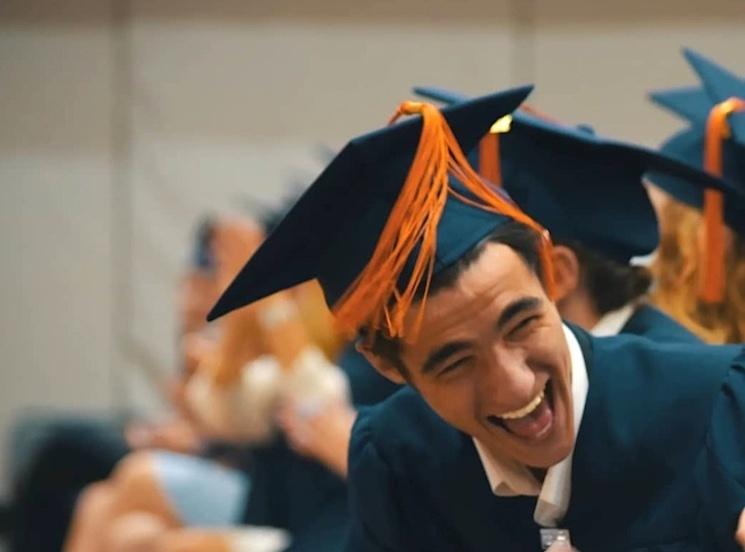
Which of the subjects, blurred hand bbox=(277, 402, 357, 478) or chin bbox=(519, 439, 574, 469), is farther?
blurred hand bbox=(277, 402, 357, 478)

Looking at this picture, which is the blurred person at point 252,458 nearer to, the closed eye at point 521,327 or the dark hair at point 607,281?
the dark hair at point 607,281

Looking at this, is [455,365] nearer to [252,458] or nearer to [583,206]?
[583,206]

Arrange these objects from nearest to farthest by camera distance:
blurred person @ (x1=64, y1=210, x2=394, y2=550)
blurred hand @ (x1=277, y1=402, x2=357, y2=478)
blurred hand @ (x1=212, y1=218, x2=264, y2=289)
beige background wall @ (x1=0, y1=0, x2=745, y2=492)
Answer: blurred hand @ (x1=277, y1=402, x2=357, y2=478) < blurred person @ (x1=64, y1=210, x2=394, y2=550) < blurred hand @ (x1=212, y1=218, x2=264, y2=289) < beige background wall @ (x1=0, y1=0, x2=745, y2=492)

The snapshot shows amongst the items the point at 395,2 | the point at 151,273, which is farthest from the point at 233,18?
the point at 151,273

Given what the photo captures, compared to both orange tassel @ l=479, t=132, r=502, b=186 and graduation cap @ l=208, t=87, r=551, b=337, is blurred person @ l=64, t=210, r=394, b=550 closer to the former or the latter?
orange tassel @ l=479, t=132, r=502, b=186

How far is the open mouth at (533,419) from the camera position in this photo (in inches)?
49.5

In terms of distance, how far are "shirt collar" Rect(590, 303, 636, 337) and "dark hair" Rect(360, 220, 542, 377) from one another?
1.47 ft

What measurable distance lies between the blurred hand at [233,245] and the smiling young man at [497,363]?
1.55m

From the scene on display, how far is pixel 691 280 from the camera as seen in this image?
74.2 inches

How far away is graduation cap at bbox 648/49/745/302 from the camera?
5.47 feet

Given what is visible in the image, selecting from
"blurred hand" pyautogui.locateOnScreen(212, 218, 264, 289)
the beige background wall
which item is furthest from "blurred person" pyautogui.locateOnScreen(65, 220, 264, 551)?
the beige background wall

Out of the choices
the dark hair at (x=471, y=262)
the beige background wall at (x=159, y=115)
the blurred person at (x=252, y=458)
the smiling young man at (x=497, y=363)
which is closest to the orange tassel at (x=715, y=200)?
the smiling young man at (x=497, y=363)

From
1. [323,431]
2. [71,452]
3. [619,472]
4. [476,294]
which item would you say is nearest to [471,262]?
[476,294]

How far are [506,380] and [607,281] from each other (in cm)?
52
